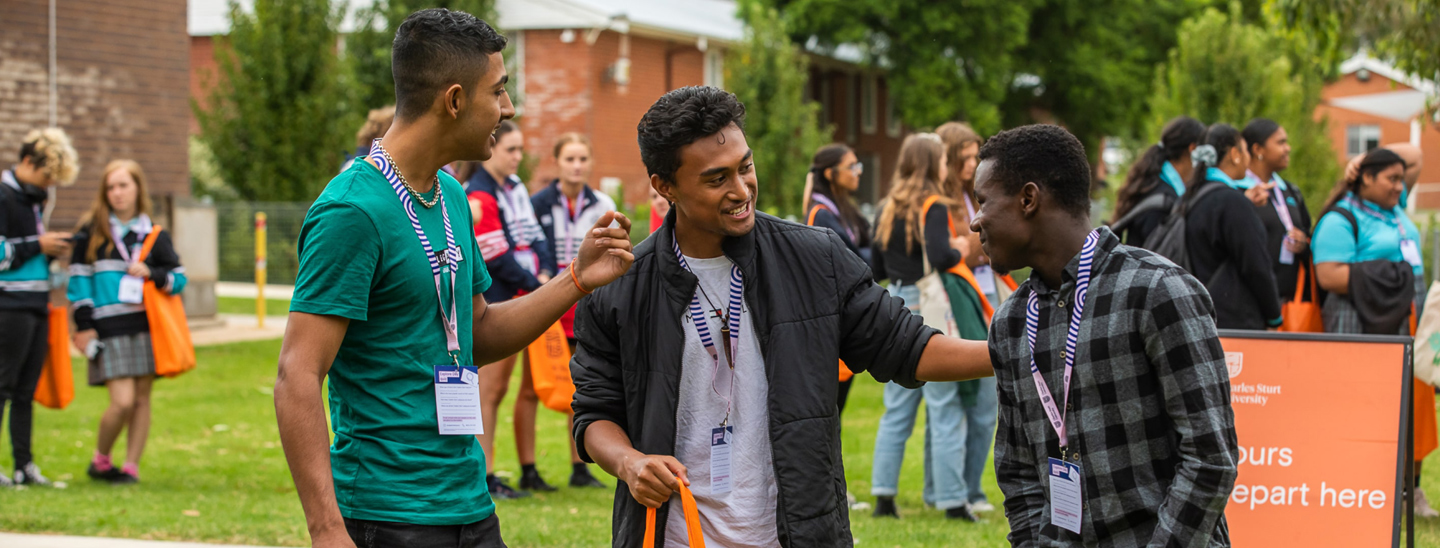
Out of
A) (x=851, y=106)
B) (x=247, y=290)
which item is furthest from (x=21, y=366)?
(x=851, y=106)

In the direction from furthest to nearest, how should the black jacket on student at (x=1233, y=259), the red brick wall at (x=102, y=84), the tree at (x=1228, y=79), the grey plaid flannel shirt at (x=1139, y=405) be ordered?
the tree at (x=1228, y=79), the red brick wall at (x=102, y=84), the black jacket on student at (x=1233, y=259), the grey plaid flannel shirt at (x=1139, y=405)

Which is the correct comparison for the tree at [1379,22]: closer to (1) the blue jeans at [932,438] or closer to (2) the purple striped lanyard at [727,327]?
(1) the blue jeans at [932,438]

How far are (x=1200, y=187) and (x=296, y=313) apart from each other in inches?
199

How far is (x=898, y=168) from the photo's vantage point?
23.1ft

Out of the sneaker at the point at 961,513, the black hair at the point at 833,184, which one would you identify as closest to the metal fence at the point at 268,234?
the black hair at the point at 833,184

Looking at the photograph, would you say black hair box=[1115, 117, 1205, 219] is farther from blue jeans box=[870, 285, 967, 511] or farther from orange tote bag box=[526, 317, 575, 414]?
orange tote bag box=[526, 317, 575, 414]

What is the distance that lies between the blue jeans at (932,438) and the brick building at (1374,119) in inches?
1924

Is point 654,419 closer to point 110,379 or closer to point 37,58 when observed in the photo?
point 110,379

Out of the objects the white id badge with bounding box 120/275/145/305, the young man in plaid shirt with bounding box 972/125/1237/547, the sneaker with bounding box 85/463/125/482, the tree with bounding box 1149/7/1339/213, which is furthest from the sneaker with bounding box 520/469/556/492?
the tree with bounding box 1149/7/1339/213

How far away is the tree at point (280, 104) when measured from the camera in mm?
25219

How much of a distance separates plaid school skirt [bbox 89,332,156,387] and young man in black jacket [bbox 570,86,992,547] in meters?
6.11

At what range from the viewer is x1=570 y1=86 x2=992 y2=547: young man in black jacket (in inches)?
112

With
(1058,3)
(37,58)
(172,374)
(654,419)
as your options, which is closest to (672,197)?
(654,419)

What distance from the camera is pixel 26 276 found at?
7957mm
